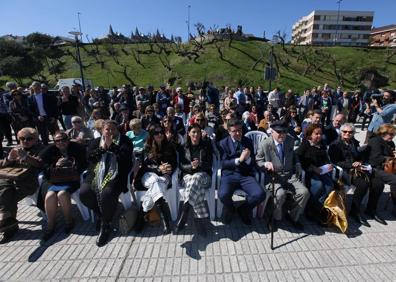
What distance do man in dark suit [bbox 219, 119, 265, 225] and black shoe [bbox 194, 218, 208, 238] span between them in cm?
38

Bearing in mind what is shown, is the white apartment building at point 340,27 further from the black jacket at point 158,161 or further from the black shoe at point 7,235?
the black shoe at point 7,235

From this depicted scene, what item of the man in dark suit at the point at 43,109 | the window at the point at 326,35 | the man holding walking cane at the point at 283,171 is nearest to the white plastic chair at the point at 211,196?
the man holding walking cane at the point at 283,171

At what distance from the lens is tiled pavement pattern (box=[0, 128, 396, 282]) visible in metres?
2.76

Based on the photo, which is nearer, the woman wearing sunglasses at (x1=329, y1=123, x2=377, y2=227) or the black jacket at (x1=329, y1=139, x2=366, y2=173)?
the woman wearing sunglasses at (x1=329, y1=123, x2=377, y2=227)

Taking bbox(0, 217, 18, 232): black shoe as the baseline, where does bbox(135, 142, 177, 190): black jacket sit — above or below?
above

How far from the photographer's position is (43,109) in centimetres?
707

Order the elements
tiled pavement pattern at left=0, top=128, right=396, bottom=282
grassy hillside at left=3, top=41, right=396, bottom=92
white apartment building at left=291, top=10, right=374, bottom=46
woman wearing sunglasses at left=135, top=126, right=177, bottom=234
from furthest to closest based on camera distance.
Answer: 1. white apartment building at left=291, top=10, right=374, bottom=46
2. grassy hillside at left=3, top=41, right=396, bottom=92
3. woman wearing sunglasses at left=135, top=126, right=177, bottom=234
4. tiled pavement pattern at left=0, top=128, right=396, bottom=282

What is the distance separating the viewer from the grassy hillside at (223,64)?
3072 cm

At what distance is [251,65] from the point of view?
32.6 meters

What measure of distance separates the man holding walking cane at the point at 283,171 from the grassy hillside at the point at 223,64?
26333 millimetres

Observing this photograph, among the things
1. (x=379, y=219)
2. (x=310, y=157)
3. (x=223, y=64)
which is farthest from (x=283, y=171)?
(x=223, y=64)

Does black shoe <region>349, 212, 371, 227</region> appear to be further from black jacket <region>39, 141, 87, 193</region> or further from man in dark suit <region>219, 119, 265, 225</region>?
black jacket <region>39, 141, 87, 193</region>

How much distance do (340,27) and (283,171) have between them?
91464 millimetres

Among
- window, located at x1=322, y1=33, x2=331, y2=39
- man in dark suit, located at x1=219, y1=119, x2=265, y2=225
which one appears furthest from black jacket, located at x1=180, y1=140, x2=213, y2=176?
window, located at x1=322, y1=33, x2=331, y2=39
